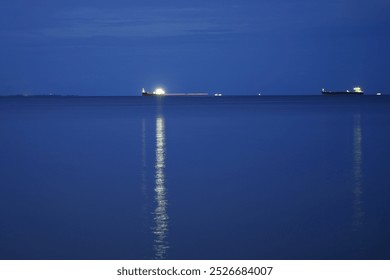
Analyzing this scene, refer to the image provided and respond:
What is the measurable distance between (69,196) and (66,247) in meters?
4.70

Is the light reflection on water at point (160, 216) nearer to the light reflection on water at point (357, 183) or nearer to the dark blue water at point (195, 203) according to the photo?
the dark blue water at point (195, 203)

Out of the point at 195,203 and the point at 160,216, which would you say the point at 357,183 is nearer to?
the point at 195,203

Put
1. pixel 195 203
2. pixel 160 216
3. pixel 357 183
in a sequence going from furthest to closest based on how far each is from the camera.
Result: pixel 357 183
pixel 195 203
pixel 160 216

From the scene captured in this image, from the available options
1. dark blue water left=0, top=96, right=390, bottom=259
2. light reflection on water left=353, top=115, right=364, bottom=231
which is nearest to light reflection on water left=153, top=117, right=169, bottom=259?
dark blue water left=0, top=96, right=390, bottom=259

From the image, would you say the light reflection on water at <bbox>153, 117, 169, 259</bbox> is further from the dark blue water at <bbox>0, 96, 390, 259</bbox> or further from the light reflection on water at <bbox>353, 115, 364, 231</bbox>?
the light reflection on water at <bbox>353, 115, 364, 231</bbox>

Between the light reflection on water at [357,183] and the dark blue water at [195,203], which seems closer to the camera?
the dark blue water at [195,203]

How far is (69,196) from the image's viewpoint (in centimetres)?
1564

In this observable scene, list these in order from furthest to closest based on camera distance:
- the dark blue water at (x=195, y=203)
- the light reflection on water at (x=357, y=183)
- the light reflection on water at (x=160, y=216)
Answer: the light reflection on water at (x=357, y=183), the dark blue water at (x=195, y=203), the light reflection on water at (x=160, y=216)

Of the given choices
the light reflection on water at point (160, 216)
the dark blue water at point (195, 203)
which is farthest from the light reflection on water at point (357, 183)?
the light reflection on water at point (160, 216)

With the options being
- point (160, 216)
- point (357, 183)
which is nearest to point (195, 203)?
point (160, 216)

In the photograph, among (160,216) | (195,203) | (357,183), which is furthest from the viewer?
(357,183)

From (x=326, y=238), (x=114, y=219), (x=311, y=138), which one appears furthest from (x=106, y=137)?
(x=326, y=238)
